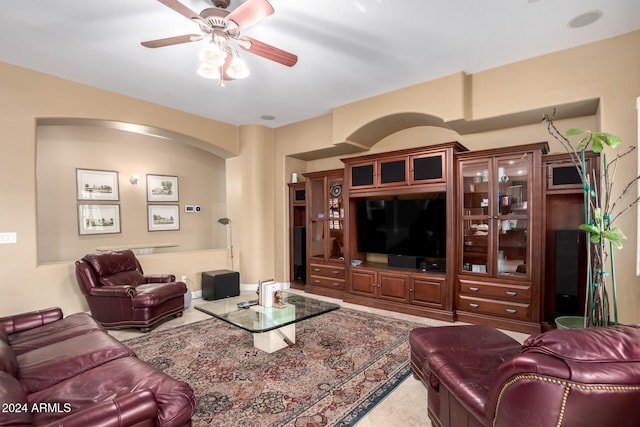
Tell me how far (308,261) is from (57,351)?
Answer: 3896mm

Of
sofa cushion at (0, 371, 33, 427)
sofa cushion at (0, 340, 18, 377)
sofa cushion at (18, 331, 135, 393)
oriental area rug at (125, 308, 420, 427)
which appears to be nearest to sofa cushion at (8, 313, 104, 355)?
sofa cushion at (18, 331, 135, 393)

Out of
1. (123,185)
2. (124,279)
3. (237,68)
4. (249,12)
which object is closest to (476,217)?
(237,68)

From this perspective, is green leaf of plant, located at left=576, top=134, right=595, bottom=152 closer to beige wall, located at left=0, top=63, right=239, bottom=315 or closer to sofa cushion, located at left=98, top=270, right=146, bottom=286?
sofa cushion, located at left=98, top=270, right=146, bottom=286

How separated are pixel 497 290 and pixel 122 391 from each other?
3.82m

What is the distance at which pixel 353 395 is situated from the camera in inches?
90.4

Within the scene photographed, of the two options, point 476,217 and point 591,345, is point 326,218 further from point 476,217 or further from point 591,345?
point 591,345

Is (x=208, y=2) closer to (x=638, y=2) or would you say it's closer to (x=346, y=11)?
(x=346, y=11)

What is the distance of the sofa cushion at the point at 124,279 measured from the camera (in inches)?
151

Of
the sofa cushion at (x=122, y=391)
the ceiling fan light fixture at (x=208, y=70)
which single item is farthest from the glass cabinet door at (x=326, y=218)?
the sofa cushion at (x=122, y=391)

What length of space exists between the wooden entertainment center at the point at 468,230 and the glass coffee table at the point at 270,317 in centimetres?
158

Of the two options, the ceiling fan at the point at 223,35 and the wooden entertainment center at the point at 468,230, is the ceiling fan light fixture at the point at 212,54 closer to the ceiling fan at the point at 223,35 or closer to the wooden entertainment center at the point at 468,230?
the ceiling fan at the point at 223,35

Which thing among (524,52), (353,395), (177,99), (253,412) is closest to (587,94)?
(524,52)

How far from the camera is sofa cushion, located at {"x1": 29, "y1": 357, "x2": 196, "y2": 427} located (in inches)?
56.2

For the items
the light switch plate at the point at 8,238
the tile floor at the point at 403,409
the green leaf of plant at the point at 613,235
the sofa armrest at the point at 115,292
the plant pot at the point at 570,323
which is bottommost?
the tile floor at the point at 403,409
